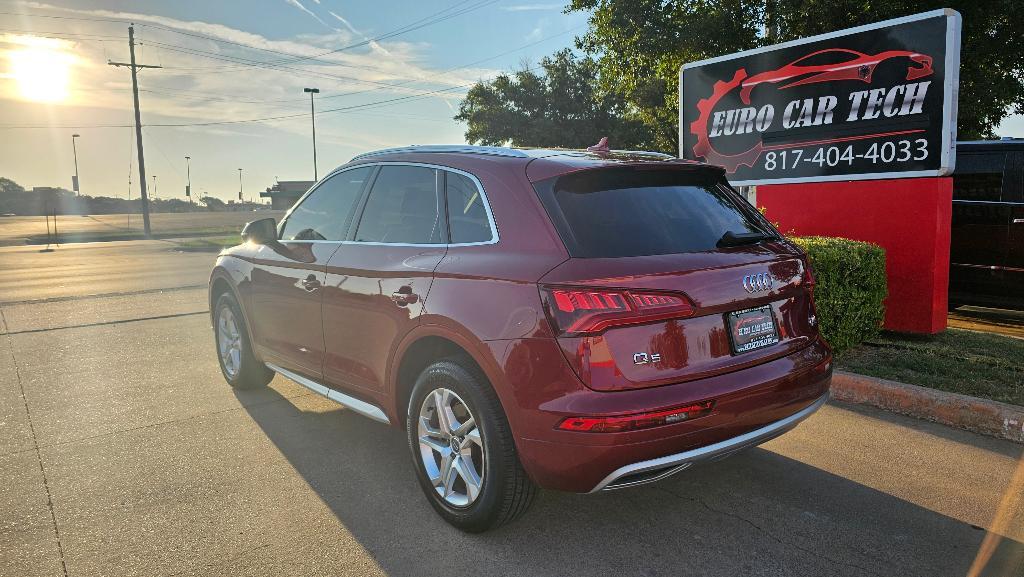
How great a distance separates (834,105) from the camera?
772cm

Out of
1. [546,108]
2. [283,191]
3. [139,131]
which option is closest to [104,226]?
[139,131]

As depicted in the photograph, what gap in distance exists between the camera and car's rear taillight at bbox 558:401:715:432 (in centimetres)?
284

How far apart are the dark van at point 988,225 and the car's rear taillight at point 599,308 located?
7424 mm

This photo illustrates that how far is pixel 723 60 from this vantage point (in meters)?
8.82

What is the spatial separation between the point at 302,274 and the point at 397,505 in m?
1.61

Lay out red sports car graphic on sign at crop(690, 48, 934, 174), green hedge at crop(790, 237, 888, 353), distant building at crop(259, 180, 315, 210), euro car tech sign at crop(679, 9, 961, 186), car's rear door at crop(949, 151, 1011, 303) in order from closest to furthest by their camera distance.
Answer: green hedge at crop(790, 237, 888, 353), euro car tech sign at crop(679, 9, 961, 186), red sports car graphic on sign at crop(690, 48, 934, 174), car's rear door at crop(949, 151, 1011, 303), distant building at crop(259, 180, 315, 210)

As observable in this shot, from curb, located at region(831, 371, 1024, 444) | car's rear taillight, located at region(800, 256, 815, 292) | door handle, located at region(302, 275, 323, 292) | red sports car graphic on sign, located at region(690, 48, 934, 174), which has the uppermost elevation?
red sports car graphic on sign, located at region(690, 48, 934, 174)

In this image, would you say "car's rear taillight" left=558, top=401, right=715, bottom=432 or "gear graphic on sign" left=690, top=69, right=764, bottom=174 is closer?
"car's rear taillight" left=558, top=401, right=715, bottom=432

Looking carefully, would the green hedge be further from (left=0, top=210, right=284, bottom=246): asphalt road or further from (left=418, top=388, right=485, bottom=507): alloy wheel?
(left=0, top=210, right=284, bottom=246): asphalt road

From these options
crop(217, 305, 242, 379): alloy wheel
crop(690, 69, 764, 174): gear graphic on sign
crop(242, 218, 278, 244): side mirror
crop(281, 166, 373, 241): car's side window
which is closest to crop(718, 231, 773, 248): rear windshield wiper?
crop(281, 166, 373, 241): car's side window

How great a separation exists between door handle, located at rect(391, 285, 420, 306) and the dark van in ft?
25.4

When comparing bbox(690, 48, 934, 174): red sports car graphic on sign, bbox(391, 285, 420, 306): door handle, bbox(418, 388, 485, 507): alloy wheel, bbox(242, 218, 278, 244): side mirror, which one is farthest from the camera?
bbox(690, 48, 934, 174): red sports car graphic on sign

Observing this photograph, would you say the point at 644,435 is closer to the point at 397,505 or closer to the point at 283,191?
the point at 397,505

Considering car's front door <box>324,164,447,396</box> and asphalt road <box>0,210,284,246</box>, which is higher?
car's front door <box>324,164,447,396</box>
